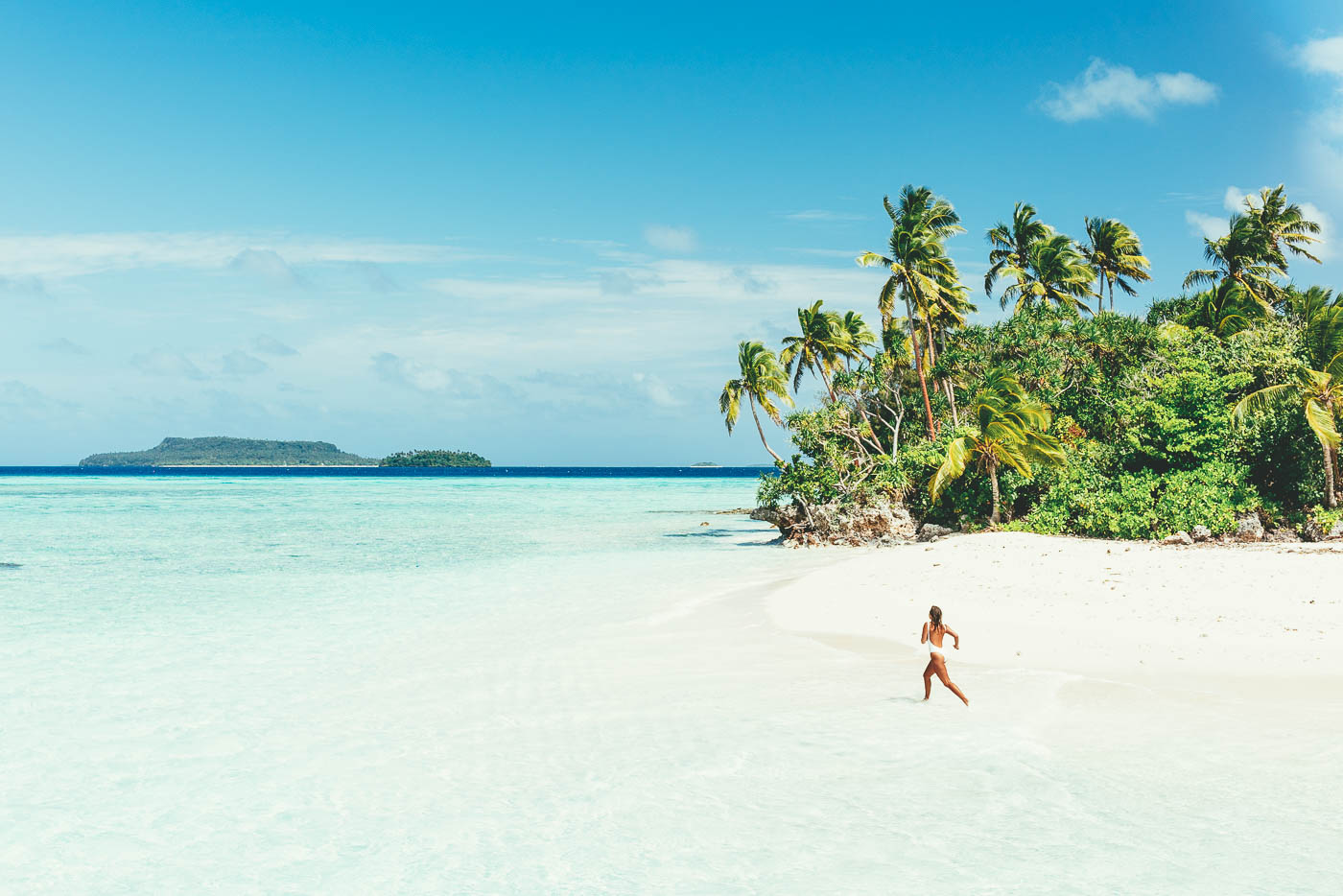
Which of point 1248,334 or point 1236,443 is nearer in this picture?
point 1236,443

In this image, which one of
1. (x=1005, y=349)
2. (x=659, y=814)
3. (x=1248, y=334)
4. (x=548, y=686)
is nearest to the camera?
(x=659, y=814)

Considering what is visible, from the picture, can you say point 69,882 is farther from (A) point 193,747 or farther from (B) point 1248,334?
(B) point 1248,334

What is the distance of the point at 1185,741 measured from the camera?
9.85 meters

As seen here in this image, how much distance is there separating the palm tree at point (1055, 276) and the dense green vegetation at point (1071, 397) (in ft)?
0.32

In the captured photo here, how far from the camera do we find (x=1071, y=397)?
33000 millimetres

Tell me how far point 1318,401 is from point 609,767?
24.9m

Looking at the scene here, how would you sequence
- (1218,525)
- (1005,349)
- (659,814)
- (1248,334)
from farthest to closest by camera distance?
(1005,349)
(1248,334)
(1218,525)
(659,814)

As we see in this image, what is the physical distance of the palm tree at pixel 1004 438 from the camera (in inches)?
1115

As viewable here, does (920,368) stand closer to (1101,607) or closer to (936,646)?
(1101,607)

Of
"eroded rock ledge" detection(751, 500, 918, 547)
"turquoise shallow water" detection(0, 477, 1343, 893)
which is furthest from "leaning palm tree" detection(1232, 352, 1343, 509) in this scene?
"turquoise shallow water" detection(0, 477, 1343, 893)

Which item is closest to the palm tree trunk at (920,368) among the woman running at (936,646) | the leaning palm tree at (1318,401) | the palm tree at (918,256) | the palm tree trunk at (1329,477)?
the palm tree at (918,256)

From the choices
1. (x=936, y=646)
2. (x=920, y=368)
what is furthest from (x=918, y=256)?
(x=936, y=646)

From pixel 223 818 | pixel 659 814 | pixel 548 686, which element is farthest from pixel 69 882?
pixel 548 686

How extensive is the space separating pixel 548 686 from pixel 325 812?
465 centimetres
